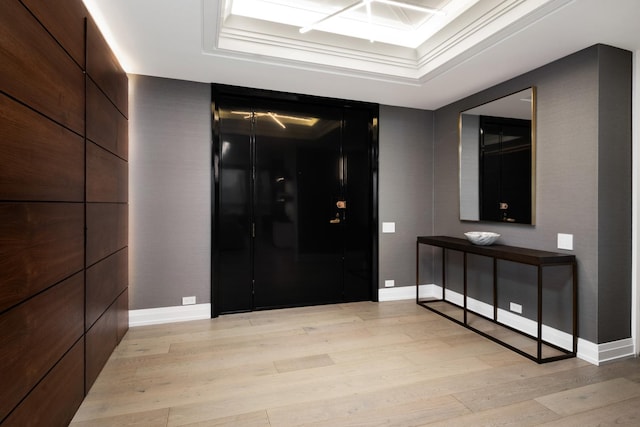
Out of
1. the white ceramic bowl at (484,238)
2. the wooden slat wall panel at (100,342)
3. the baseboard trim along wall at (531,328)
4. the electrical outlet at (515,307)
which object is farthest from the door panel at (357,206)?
the wooden slat wall panel at (100,342)

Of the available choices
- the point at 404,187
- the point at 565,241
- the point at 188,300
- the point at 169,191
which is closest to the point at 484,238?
the point at 565,241

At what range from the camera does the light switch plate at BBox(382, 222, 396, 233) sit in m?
4.19

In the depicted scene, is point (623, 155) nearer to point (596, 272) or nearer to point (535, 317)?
point (596, 272)

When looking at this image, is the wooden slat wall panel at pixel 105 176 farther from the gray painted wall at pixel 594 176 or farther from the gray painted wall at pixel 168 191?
the gray painted wall at pixel 594 176

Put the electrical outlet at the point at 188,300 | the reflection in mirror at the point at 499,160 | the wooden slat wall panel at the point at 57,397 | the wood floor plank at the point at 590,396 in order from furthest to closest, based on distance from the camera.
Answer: the electrical outlet at the point at 188,300
the reflection in mirror at the point at 499,160
the wood floor plank at the point at 590,396
the wooden slat wall panel at the point at 57,397

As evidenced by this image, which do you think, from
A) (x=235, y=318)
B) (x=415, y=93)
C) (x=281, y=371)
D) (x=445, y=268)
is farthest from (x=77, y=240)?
(x=445, y=268)

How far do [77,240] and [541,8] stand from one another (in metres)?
3.16

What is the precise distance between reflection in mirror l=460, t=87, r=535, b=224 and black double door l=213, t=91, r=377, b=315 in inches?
43.4

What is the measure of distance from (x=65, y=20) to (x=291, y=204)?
2474mm

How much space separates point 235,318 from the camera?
349 cm

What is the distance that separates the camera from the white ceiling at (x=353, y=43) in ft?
7.32

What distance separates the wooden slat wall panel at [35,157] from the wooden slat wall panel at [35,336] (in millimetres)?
465

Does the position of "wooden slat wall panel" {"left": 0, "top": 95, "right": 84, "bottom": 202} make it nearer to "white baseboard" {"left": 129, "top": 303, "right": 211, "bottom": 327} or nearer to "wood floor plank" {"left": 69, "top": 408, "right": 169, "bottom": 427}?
"wood floor plank" {"left": 69, "top": 408, "right": 169, "bottom": 427}

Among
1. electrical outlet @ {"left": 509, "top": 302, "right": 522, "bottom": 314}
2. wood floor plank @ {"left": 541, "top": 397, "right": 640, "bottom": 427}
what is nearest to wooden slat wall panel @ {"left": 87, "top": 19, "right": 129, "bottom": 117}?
wood floor plank @ {"left": 541, "top": 397, "right": 640, "bottom": 427}
